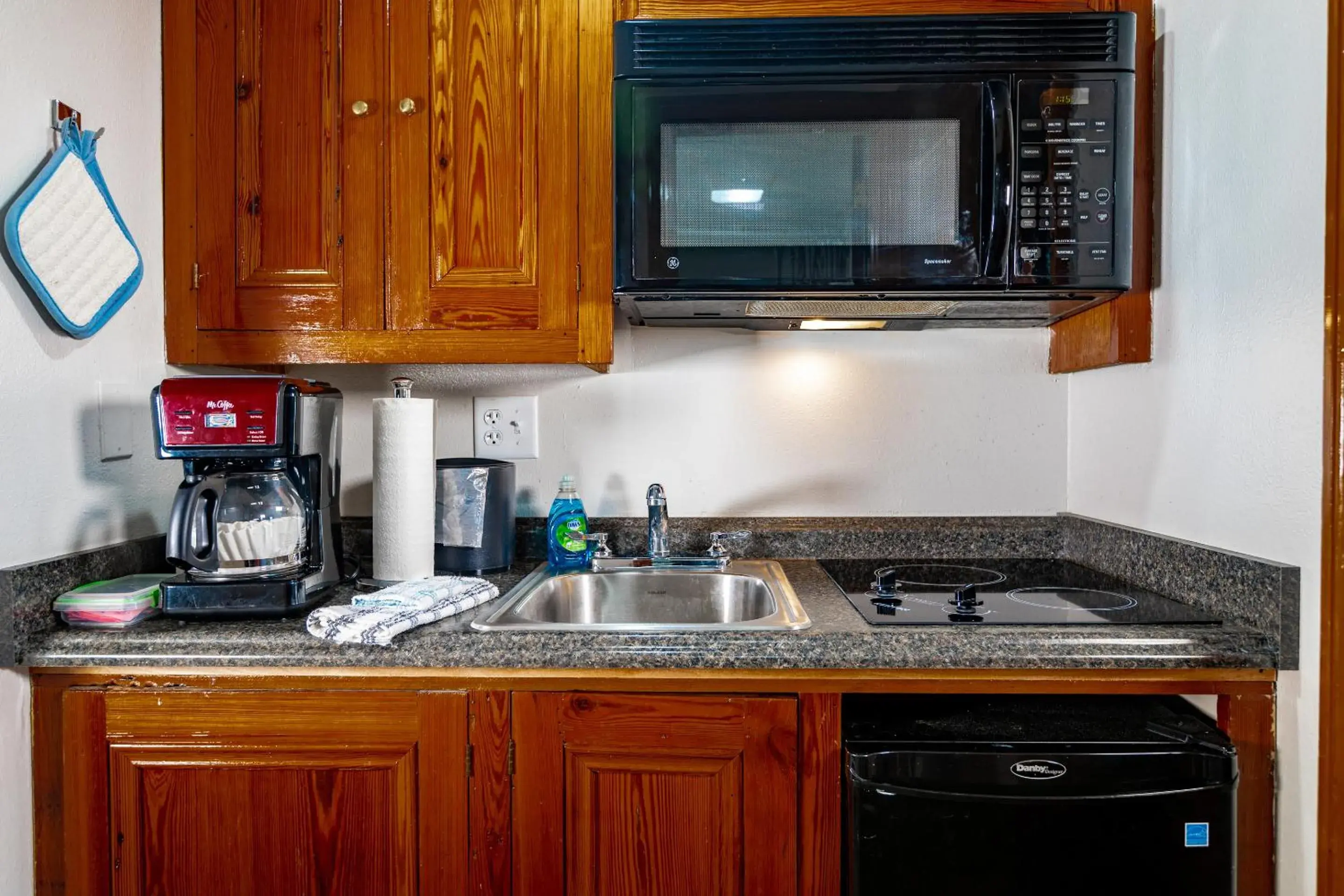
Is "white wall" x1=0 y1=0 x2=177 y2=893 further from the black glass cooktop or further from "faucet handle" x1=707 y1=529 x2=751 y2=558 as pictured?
the black glass cooktop

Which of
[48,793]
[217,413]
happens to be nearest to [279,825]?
[48,793]

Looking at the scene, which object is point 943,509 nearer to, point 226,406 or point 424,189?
point 424,189

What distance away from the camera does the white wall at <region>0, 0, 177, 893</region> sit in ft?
3.52

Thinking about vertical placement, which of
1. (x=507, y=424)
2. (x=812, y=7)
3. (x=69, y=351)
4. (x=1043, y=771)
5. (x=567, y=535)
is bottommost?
(x=1043, y=771)

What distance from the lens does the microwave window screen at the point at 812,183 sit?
1182mm

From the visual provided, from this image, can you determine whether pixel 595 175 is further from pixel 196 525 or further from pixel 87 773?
pixel 87 773

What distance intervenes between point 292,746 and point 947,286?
1.12 meters

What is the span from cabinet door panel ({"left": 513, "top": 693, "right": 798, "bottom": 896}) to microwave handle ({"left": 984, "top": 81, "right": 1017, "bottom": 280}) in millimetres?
743

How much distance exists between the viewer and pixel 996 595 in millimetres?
1317

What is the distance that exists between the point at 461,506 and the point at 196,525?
1.45 feet

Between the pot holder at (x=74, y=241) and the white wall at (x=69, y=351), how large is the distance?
3 centimetres

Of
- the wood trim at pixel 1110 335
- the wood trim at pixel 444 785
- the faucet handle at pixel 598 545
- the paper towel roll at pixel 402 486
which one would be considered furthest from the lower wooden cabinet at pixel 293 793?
the wood trim at pixel 1110 335

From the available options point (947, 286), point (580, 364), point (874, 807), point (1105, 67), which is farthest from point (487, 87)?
point (874, 807)

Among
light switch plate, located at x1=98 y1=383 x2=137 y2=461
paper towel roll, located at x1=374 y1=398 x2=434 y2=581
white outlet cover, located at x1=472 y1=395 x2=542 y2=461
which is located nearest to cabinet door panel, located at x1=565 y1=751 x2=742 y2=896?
paper towel roll, located at x1=374 y1=398 x2=434 y2=581
